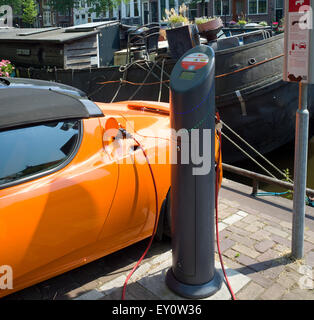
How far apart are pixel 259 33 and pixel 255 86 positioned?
2219mm

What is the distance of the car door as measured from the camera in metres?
2.69

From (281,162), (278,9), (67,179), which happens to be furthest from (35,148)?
(278,9)

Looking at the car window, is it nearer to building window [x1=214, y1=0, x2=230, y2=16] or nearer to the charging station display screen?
the charging station display screen

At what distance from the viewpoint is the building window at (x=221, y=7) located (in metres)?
38.7

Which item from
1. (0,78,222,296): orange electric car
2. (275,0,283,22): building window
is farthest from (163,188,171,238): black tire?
(275,0,283,22): building window

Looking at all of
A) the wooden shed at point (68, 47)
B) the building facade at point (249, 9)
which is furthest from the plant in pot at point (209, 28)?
the building facade at point (249, 9)

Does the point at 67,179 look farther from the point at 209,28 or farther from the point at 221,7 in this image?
the point at 221,7

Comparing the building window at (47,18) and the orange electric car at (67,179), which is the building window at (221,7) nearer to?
the building window at (47,18)

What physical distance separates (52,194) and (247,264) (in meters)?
Answer: 1.86

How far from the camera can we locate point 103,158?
3219 millimetres

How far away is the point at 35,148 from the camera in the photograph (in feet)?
9.48

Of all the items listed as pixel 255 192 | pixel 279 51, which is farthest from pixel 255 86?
pixel 255 192

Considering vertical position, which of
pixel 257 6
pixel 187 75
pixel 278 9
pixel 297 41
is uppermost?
pixel 257 6

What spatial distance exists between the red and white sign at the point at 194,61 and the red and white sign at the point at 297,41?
81 cm
